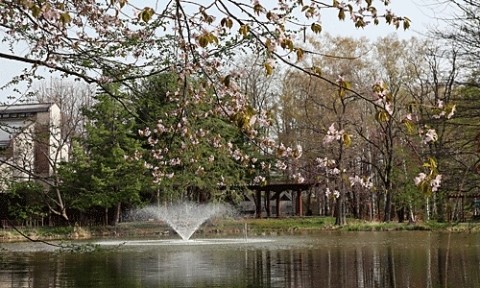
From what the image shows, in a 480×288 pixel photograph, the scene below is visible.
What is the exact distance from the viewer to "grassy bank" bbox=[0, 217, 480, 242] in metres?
27.4

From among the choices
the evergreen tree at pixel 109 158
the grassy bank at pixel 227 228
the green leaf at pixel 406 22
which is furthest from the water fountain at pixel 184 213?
the green leaf at pixel 406 22

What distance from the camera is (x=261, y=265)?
47.1ft

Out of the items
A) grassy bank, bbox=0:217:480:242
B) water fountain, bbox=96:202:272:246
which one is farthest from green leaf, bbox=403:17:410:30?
water fountain, bbox=96:202:272:246

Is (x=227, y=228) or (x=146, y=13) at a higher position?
(x=146, y=13)

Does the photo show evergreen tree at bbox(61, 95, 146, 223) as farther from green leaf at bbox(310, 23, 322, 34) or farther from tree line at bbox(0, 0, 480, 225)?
green leaf at bbox(310, 23, 322, 34)

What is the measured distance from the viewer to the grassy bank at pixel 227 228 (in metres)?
27.4

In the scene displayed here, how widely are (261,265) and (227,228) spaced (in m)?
16.4

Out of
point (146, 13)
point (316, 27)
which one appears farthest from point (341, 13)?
point (146, 13)

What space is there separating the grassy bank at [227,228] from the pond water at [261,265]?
21.1 ft

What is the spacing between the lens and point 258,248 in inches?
760

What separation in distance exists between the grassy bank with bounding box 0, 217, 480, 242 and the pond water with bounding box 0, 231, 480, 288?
6.44 m

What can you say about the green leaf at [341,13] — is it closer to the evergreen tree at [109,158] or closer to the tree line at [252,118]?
the tree line at [252,118]

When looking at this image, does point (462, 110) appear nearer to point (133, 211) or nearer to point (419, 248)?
point (419, 248)

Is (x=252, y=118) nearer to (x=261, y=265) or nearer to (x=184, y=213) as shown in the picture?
(x=261, y=265)
